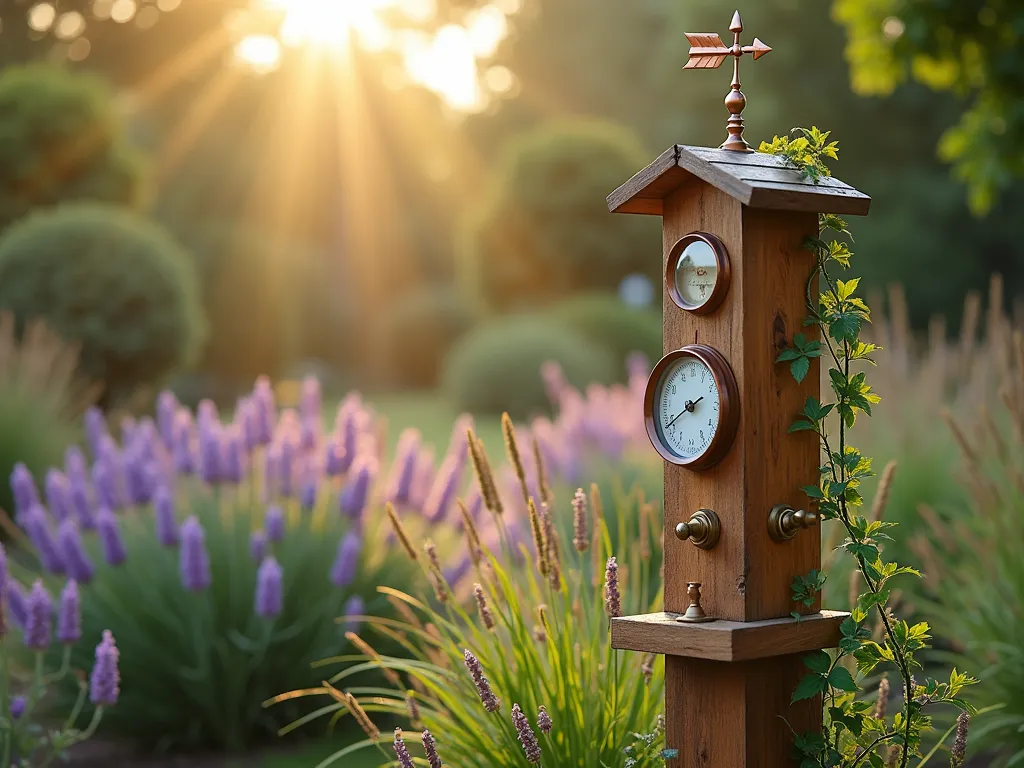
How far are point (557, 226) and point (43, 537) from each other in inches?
614

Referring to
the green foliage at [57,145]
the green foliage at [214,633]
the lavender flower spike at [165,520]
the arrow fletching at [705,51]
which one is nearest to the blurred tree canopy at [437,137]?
the arrow fletching at [705,51]

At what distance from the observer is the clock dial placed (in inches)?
98.3

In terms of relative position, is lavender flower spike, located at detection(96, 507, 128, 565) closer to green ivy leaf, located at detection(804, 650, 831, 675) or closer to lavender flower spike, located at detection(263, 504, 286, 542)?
lavender flower spike, located at detection(263, 504, 286, 542)

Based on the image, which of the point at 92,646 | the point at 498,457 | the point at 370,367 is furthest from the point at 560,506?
the point at 370,367

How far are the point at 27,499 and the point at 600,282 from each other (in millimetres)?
16132

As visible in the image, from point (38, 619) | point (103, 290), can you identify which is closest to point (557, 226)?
point (103, 290)

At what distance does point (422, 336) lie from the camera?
27297 mm

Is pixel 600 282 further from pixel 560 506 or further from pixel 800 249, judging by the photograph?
pixel 800 249

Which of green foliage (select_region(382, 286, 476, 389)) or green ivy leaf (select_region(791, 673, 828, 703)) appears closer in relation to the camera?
green ivy leaf (select_region(791, 673, 828, 703))

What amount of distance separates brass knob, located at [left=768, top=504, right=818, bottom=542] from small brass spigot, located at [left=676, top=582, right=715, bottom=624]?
20 centimetres

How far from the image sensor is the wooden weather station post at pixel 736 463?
2459 mm

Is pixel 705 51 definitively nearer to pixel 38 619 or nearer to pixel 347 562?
pixel 347 562

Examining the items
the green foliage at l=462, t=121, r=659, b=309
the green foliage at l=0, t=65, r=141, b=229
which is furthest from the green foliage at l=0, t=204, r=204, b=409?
the green foliage at l=462, t=121, r=659, b=309

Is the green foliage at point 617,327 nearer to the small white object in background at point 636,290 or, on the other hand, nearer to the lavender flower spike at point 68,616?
the small white object in background at point 636,290
